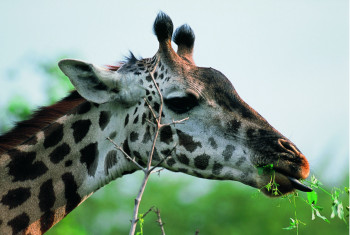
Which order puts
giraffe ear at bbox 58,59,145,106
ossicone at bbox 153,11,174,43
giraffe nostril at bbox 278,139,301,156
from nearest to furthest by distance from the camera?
giraffe nostril at bbox 278,139,301,156 < giraffe ear at bbox 58,59,145,106 < ossicone at bbox 153,11,174,43

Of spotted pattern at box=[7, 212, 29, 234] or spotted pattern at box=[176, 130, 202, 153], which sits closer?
spotted pattern at box=[7, 212, 29, 234]

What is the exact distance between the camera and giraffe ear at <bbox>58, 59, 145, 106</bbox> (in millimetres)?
6598

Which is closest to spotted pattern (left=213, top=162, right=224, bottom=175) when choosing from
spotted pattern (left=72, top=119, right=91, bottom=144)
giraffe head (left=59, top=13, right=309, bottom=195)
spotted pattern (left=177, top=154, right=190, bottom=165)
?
giraffe head (left=59, top=13, right=309, bottom=195)

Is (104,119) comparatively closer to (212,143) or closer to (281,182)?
(212,143)

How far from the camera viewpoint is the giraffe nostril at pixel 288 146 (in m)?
6.11

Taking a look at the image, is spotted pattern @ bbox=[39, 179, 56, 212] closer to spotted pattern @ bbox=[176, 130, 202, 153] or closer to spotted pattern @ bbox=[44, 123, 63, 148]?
spotted pattern @ bbox=[44, 123, 63, 148]

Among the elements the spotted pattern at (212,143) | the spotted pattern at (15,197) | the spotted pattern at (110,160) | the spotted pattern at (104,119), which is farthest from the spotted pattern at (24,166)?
the spotted pattern at (212,143)

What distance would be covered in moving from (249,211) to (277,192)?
29.0m

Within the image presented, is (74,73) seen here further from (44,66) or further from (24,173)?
(44,66)

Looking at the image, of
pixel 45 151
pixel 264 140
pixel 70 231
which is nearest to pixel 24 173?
pixel 45 151

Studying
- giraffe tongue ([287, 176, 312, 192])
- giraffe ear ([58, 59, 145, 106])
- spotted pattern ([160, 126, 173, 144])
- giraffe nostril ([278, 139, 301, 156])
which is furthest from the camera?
giraffe ear ([58, 59, 145, 106])

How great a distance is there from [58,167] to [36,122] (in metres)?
0.67

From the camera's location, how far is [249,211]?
34594mm

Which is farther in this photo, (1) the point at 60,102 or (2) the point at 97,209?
(2) the point at 97,209
